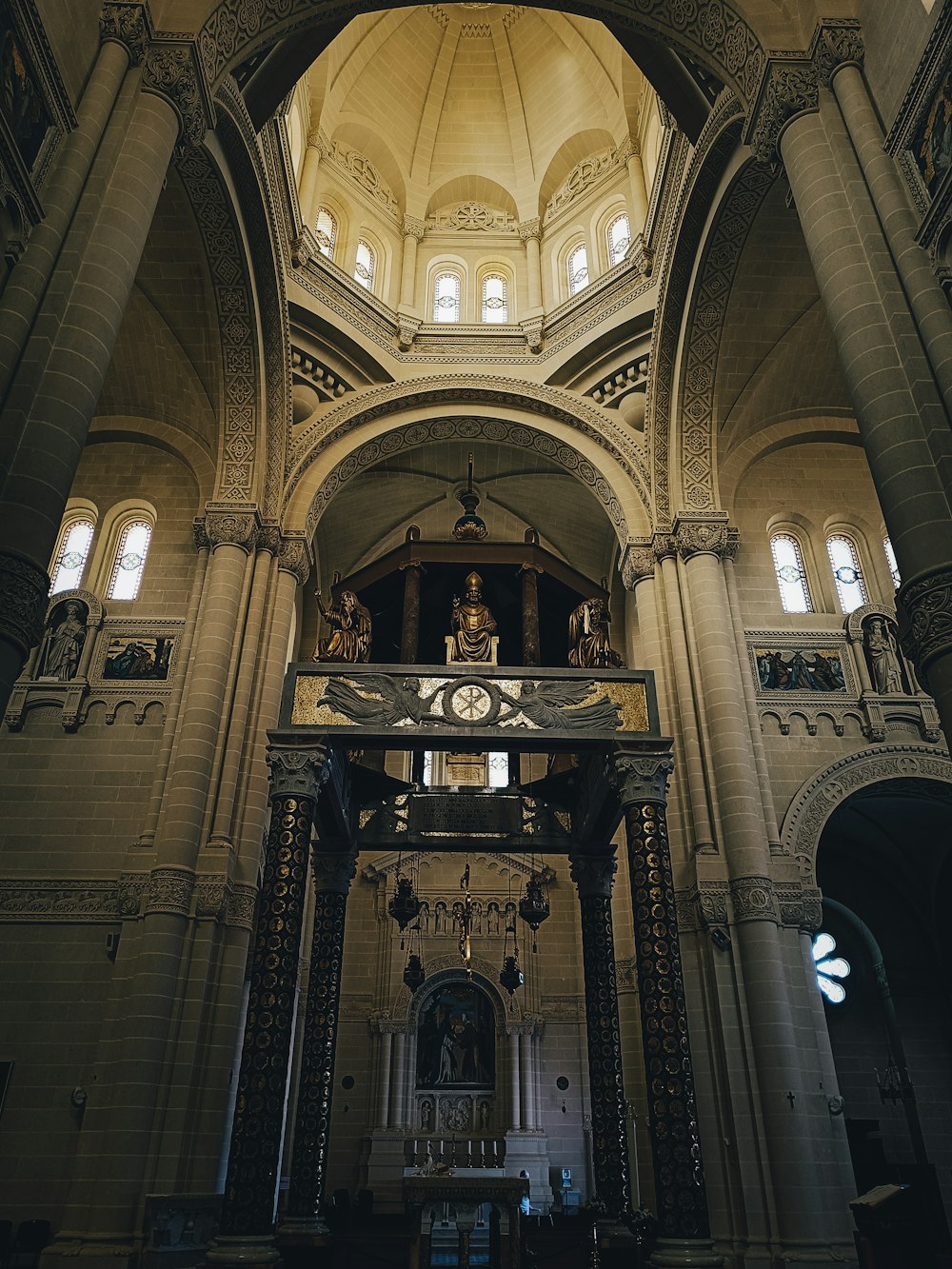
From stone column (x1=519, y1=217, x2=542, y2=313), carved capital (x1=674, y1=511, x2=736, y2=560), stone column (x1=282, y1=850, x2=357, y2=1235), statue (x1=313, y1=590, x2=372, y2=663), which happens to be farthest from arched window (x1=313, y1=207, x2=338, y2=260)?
stone column (x1=282, y1=850, x2=357, y2=1235)

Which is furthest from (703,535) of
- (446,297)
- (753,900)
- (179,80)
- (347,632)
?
(179,80)

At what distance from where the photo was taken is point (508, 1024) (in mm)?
19109

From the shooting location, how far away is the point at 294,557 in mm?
15320

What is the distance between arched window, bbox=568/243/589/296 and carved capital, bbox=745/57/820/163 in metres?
9.45

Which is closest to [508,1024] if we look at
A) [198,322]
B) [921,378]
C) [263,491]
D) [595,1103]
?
[595,1103]

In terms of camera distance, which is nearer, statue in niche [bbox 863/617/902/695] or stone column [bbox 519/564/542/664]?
stone column [bbox 519/564/542/664]

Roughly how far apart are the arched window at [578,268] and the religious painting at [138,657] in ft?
34.8

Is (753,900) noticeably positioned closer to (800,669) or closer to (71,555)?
(800,669)

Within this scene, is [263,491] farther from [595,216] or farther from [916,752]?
[916,752]

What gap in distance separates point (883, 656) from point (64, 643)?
42.4 ft

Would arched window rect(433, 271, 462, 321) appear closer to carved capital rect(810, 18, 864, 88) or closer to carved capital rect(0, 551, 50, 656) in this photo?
carved capital rect(810, 18, 864, 88)

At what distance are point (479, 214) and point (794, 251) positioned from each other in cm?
866

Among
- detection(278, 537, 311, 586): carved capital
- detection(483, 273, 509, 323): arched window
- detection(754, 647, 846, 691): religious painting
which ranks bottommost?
detection(754, 647, 846, 691): religious painting

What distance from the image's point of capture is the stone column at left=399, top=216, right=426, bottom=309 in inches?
758
